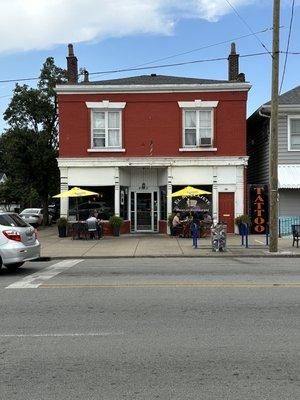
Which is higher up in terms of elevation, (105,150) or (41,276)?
(105,150)

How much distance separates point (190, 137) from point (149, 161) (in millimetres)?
2360

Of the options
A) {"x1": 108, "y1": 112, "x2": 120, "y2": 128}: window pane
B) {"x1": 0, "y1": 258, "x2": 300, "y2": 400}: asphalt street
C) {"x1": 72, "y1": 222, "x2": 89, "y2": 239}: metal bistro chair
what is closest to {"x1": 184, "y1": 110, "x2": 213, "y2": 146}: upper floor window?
{"x1": 108, "y1": 112, "x2": 120, "y2": 128}: window pane

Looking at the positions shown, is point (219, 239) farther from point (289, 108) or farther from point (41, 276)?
point (289, 108)

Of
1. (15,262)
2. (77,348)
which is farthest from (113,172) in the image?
(77,348)

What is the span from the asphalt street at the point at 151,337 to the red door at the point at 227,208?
1472cm

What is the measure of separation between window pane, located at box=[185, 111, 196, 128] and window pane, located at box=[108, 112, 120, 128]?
3.38m

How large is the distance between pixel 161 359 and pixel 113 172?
21492 mm

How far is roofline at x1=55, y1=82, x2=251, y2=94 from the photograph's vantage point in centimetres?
2639

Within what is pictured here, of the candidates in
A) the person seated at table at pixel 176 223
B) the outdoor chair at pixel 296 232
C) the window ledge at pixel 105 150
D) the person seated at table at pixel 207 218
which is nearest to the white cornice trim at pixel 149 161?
the window ledge at pixel 105 150

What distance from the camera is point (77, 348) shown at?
20.4 ft

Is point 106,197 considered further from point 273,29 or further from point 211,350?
point 211,350

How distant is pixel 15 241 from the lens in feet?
42.7

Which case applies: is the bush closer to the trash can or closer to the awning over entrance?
the awning over entrance

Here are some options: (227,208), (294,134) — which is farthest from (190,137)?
(294,134)
